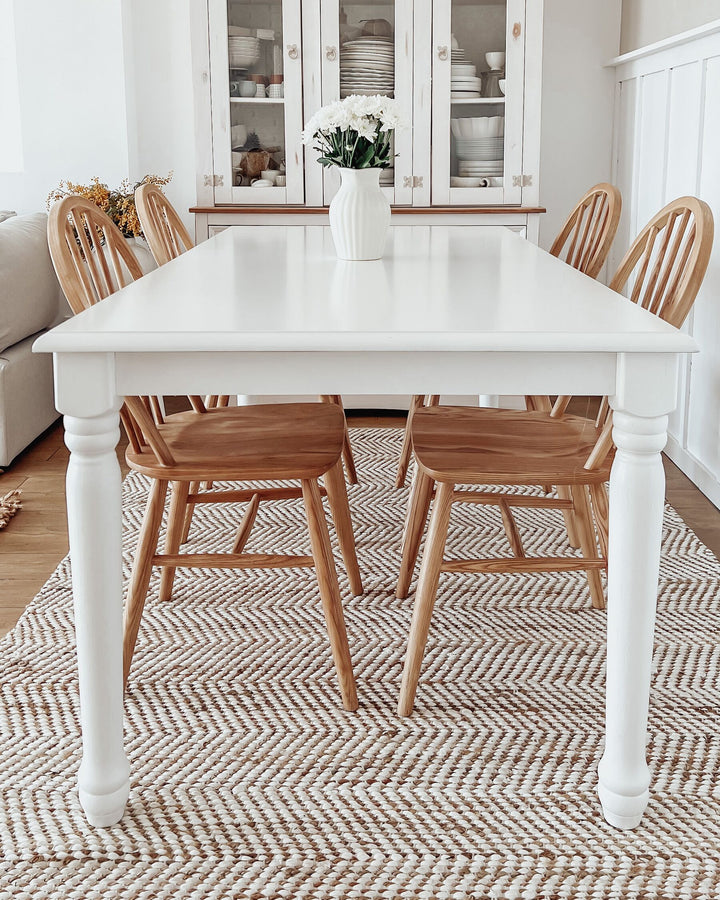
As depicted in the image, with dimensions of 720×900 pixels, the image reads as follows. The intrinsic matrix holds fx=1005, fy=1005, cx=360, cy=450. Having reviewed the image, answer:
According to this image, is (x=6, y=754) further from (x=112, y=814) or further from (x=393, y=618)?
(x=393, y=618)

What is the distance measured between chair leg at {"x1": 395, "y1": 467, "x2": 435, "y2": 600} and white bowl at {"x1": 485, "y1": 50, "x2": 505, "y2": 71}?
2089 mm

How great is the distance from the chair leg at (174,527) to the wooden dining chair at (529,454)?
474mm

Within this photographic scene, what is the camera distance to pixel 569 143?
13.7 ft

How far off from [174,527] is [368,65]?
2190mm

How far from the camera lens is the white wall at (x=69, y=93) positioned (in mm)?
4094

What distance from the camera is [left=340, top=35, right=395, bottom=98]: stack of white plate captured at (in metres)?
3.61

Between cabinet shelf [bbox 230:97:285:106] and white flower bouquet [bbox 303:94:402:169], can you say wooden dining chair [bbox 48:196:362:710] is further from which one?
cabinet shelf [bbox 230:97:285:106]

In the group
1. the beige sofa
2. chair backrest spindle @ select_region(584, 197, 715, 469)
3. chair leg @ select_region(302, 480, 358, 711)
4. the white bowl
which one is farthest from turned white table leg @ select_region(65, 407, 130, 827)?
the white bowl

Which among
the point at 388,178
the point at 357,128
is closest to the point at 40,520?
the point at 357,128

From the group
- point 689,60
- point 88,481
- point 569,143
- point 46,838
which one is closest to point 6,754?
point 46,838

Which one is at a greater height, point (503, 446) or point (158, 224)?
point (158, 224)

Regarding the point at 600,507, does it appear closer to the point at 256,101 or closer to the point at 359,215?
the point at 359,215

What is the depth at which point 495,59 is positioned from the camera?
361cm

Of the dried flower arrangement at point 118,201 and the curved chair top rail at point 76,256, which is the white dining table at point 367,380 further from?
the dried flower arrangement at point 118,201
